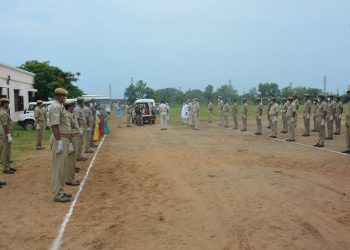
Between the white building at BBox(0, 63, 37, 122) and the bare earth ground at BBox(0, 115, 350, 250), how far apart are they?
1573 centimetres

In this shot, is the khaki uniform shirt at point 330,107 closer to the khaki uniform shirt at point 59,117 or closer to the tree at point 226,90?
the khaki uniform shirt at point 59,117

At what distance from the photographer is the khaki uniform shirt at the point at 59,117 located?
7.17 meters

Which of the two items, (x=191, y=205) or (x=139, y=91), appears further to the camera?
(x=139, y=91)

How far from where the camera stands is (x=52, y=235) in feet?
18.1

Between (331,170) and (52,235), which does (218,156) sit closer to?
(331,170)

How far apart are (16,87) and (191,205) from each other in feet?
78.8

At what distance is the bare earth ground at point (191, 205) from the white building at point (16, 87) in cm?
1573

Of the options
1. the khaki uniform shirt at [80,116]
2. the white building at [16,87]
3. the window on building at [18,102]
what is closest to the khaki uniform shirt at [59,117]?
the khaki uniform shirt at [80,116]

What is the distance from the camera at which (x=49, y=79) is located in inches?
1374

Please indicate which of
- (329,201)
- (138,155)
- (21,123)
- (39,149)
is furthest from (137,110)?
(329,201)

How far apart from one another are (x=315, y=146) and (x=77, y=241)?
11314mm

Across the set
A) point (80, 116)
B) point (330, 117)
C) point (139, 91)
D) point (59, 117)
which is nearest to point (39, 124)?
point (80, 116)

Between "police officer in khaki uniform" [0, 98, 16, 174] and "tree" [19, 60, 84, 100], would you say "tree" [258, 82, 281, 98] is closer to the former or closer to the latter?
"tree" [19, 60, 84, 100]

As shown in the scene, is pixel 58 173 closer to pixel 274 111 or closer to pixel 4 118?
pixel 4 118
